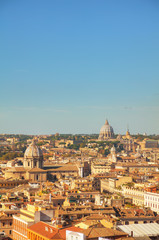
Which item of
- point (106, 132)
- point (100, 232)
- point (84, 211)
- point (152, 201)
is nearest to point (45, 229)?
point (100, 232)

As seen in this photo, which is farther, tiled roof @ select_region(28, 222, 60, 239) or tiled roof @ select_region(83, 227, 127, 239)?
tiled roof @ select_region(28, 222, 60, 239)

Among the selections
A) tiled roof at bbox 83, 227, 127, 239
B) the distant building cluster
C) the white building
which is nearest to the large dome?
the distant building cluster

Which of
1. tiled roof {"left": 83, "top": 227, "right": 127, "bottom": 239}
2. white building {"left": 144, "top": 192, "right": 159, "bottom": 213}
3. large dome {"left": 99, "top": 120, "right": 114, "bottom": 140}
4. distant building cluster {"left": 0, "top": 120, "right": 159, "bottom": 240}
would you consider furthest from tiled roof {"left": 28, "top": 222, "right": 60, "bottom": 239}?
large dome {"left": 99, "top": 120, "right": 114, "bottom": 140}

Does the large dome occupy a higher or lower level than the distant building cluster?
higher

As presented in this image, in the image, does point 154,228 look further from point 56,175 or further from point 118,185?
point 56,175

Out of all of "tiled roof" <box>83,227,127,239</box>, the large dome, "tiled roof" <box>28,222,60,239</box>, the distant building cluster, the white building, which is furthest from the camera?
the large dome

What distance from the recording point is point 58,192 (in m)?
48.6

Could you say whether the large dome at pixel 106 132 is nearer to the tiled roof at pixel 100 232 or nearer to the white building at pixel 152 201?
the white building at pixel 152 201

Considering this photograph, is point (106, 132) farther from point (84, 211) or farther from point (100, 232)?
point (100, 232)

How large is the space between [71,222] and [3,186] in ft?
111

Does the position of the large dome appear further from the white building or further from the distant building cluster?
the white building

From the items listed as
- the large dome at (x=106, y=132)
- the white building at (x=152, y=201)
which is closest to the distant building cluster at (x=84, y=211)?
the white building at (x=152, y=201)

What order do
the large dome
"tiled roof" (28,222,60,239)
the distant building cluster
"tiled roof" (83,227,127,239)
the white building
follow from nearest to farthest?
"tiled roof" (83,227,127,239) < "tiled roof" (28,222,60,239) < the distant building cluster < the white building < the large dome

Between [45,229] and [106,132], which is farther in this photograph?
[106,132]
